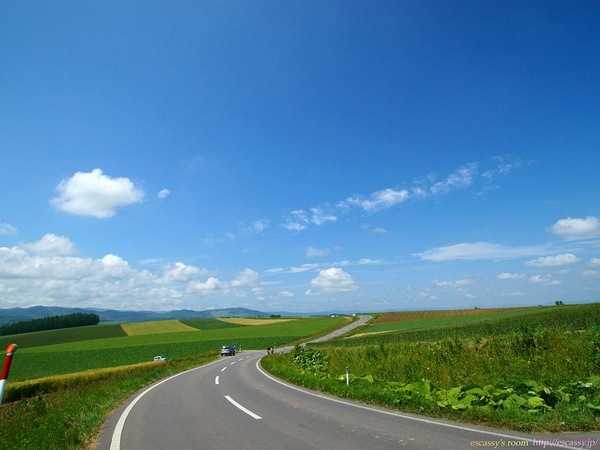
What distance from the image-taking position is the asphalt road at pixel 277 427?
673 cm

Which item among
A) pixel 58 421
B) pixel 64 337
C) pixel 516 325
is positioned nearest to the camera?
pixel 58 421

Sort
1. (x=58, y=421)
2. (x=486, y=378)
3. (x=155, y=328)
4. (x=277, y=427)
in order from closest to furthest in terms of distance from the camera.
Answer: (x=277, y=427) → (x=58, y=421) → (x=486, y=378) → (x=155, y=328)

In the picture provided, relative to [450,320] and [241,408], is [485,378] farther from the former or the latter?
[450,320]

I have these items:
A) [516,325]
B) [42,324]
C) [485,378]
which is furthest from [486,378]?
[42,324]

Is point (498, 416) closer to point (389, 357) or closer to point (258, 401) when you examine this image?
point (258, 401)

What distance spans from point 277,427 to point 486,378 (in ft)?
35.2

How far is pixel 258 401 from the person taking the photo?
1188 centimetres

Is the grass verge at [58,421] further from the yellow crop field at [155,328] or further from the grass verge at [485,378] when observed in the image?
the yellow crop field at [155,328]

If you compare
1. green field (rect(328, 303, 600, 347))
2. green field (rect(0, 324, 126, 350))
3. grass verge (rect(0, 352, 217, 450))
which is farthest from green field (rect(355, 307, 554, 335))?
green field (rect(0, 324, 126, 350))

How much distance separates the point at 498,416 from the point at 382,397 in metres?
3.62

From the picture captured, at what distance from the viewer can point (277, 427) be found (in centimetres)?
816

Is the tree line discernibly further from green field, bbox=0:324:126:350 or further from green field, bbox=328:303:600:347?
green field, bbox=328:303:600:347

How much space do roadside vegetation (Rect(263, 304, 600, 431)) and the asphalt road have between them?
87 cm

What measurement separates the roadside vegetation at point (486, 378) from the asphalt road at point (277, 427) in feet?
2.84
